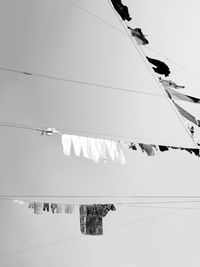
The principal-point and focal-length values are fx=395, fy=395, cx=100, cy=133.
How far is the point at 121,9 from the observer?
5574 mm

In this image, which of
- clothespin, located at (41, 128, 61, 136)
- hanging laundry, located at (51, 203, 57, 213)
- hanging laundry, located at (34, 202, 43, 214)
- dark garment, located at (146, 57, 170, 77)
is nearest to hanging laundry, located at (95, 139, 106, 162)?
clothespin, located at (41, 128, 61, 136)

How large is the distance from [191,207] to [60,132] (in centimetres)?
242

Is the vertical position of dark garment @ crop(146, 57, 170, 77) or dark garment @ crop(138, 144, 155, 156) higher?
dark garment @ crop(146, 57, 170, 77)

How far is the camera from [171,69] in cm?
621

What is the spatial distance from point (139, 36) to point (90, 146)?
1830mm

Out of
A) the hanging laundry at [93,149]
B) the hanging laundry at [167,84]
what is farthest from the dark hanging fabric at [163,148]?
the hanging laundry at [93,149]

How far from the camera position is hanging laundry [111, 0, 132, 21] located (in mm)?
5491

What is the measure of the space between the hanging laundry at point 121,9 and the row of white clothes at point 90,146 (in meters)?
1.83

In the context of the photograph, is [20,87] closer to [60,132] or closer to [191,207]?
[60,132]

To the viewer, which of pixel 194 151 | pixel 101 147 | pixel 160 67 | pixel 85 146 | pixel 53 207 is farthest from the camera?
pixel 194 151

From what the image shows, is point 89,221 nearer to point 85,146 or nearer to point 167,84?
point 85,146

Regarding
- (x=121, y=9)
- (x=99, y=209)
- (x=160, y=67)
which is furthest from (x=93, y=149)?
(x=121, y=9)

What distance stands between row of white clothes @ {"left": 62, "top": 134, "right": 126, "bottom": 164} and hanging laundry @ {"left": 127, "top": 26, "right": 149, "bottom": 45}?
160 centimetres

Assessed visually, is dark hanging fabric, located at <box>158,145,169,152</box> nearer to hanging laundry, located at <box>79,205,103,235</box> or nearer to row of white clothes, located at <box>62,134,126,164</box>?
row of white clothes, located at <box>62,134,126,164</box>
